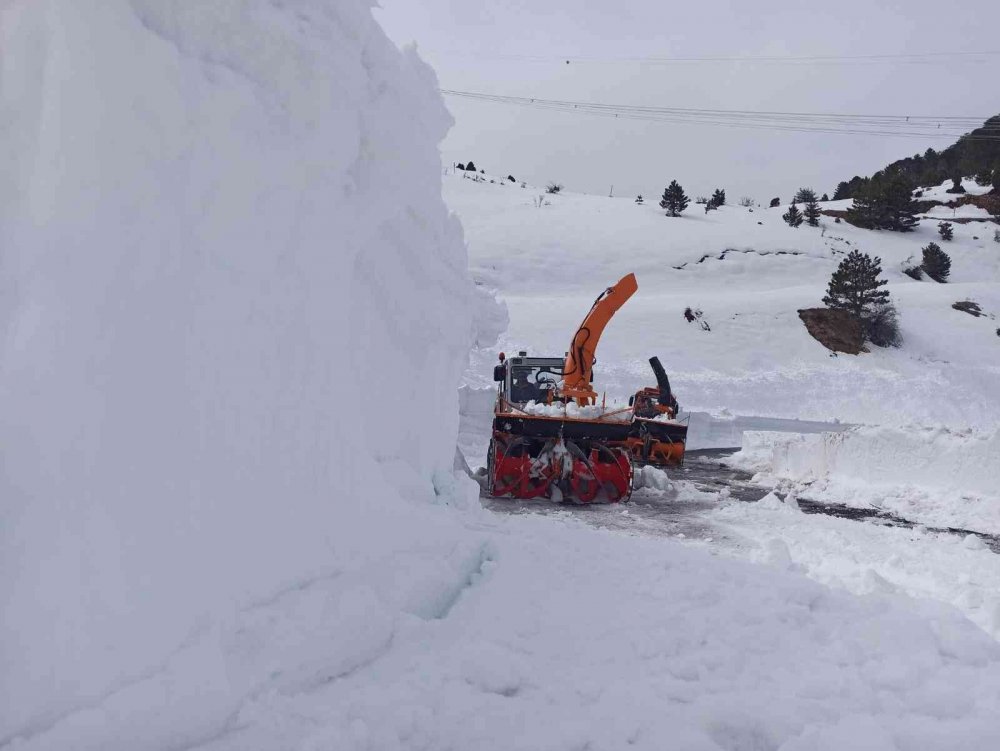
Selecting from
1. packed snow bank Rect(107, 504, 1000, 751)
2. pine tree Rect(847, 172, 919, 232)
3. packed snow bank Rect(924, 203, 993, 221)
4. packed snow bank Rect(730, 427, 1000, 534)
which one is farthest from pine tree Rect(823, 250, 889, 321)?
packed snow bank Rect(107, 504, 1000, 751)

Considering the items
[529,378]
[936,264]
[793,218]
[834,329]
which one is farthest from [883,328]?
[529,378]

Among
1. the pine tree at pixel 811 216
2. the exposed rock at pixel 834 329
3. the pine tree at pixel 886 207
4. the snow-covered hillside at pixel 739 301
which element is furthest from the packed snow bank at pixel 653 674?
the pine tree at pixel 886 207

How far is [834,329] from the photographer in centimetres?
3228

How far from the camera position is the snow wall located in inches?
97.6

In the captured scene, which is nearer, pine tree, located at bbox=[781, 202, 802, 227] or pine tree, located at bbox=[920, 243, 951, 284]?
pine tree, located at bbox=[920, 243, 951, 284]

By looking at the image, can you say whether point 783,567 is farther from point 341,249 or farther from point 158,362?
point 158,362

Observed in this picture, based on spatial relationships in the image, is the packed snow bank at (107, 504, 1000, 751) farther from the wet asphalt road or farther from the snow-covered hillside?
the snow-covered hillside

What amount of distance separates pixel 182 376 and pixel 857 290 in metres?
33.9

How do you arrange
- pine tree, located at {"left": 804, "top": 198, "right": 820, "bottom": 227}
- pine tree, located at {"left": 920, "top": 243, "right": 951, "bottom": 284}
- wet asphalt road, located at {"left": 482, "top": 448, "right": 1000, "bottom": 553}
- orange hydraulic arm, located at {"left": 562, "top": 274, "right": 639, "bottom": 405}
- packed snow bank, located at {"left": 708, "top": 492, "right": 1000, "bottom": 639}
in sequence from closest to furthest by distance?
packed snow bank, located at {"left": 708, "top": 492, "right": 1000, "bottom": 639}, wet asphalt road, located at {"left": 482, "top": 448, "right": 1000, "bottom": 553}, orange hydraulic arm, located at {"left": 562, "top": 274, "right": 639, "bottom": 405}, pine tree, located at {"left": 920, "top": 243, "right": 951, "bottom": 284}, pine tree, located at {"left": 804, "top": 198, "right": 820, "bottom": 227}

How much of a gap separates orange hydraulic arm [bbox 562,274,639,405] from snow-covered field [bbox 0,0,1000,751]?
6718 millimetres

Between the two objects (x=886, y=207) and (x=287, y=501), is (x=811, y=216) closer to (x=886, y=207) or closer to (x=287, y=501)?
(x=886, y=207)

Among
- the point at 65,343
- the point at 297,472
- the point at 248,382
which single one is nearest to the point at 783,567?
the point at 297,472

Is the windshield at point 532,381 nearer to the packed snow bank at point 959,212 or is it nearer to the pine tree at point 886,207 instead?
the pine tree at point 886,207

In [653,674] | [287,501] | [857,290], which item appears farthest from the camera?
[857,290]
